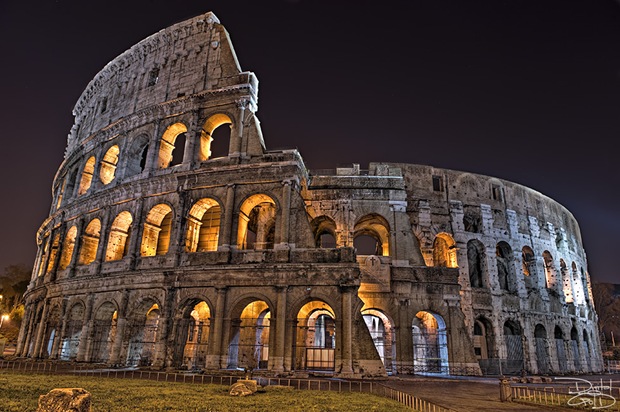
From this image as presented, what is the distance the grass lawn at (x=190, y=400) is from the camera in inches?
300

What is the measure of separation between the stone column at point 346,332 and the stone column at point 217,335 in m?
4.92

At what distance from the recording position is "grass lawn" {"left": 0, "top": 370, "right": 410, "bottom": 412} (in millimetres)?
7613

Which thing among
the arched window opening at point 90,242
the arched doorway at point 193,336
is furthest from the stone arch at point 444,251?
the arched window opening at point 90,242

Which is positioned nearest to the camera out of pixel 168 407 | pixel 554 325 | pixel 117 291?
pixel 168 407

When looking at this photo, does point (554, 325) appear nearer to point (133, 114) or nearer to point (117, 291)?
point (117, 291)

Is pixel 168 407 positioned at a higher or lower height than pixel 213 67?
lower

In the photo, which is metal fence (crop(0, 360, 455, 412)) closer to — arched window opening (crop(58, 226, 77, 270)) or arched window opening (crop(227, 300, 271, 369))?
arched window opening (crop(227, 300, 271, 369))

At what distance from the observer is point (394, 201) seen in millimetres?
21234

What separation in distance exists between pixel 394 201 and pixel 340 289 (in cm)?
704

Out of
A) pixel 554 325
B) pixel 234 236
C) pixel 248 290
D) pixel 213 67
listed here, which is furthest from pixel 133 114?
pixel 554 325

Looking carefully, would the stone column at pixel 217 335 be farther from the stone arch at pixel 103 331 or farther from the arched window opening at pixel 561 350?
the arched window opening at pixel 561 350

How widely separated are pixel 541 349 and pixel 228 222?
19.5 m

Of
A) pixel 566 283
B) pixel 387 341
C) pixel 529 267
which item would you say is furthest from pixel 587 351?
pixel 387 341

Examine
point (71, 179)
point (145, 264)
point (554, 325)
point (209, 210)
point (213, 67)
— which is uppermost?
point (213, 67)
